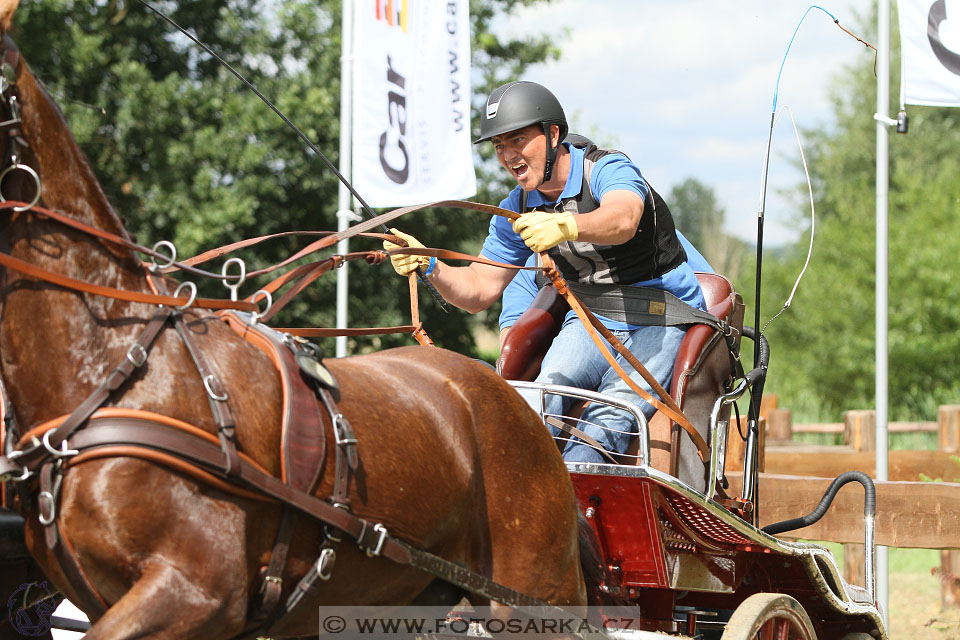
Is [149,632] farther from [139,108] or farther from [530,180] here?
[139,108]

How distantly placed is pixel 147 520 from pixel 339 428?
52 centimetres

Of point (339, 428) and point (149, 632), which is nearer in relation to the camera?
point (149, 632)

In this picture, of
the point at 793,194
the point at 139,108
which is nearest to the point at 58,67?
the point at 139,108

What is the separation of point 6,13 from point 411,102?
5546 millimetres

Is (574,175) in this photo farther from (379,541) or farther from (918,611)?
(918,611)

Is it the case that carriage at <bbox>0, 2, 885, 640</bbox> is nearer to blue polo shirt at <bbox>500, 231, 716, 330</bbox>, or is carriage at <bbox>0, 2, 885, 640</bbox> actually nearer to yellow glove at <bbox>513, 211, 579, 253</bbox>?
yellow glove at <bbox>513, 211, 579, 253</bbox>

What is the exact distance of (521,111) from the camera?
390 centimetres

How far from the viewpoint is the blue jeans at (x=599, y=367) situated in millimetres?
3900

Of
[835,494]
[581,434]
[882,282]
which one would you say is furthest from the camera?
[882,282]

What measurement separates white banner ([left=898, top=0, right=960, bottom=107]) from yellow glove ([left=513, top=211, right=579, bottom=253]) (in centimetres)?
398

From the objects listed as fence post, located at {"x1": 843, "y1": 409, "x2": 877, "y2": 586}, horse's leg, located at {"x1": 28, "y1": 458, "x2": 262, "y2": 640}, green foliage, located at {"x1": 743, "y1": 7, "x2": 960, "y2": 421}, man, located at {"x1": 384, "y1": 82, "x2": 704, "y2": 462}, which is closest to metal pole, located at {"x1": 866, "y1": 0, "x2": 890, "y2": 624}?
fence post, located at {"x1": 843, "y1": 409, "x2": 877, "y2": 586}

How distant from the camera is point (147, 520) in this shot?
7.38ft

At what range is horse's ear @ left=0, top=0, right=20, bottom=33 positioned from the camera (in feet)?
7.32
